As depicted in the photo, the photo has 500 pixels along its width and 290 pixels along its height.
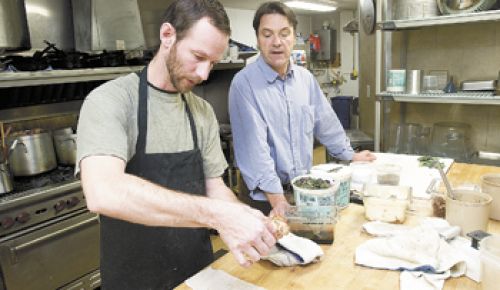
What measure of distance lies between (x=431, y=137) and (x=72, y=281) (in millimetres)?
2777

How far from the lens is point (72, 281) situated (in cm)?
254

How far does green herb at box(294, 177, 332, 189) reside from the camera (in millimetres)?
1354

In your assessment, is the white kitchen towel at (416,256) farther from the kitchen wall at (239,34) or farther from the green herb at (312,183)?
the kitchen wall at (239,34)

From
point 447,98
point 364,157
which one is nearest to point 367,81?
point 447,98

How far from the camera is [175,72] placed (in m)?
1.26

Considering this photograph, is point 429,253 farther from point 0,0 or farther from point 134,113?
point 0,0

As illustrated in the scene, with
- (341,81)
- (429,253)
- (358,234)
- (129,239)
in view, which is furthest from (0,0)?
(341,81)

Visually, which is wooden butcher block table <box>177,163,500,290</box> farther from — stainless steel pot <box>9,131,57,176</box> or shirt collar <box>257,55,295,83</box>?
stainless steel pot <box>9,131,57,176</box>

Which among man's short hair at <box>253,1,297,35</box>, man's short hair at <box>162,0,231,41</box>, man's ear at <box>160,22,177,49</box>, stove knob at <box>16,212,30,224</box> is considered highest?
man's short hair at <box>253,1,297,35</box>

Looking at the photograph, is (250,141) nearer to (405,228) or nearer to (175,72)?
(175,72)

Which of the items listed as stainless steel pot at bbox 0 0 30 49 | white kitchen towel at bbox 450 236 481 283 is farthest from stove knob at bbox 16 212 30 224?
white kitchen towel at bbox 450 236 481 283

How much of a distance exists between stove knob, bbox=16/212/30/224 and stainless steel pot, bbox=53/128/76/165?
62cm

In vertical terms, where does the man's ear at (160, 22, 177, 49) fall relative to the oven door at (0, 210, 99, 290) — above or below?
above

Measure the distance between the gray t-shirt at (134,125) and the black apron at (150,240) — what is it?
0.03 m
